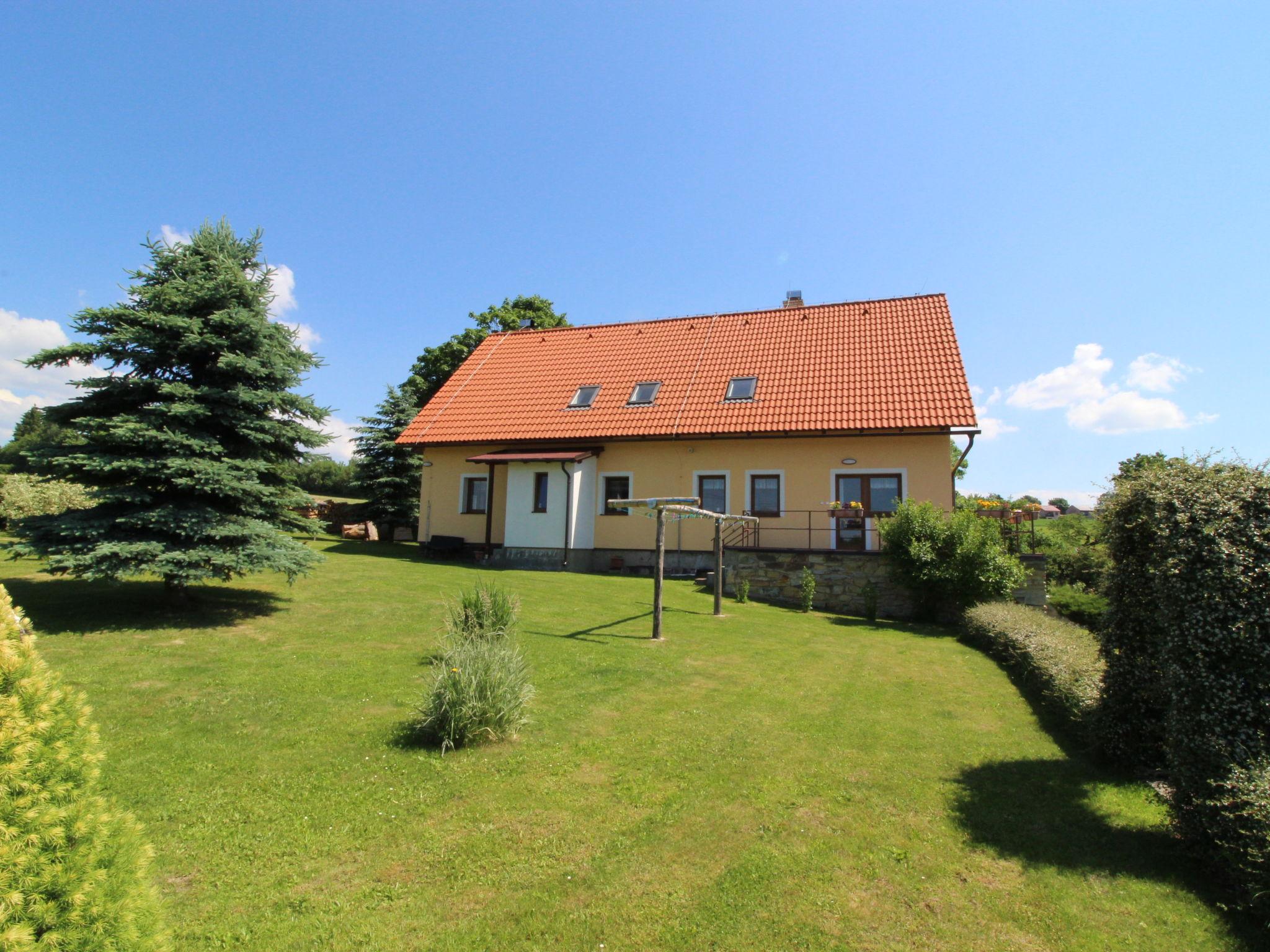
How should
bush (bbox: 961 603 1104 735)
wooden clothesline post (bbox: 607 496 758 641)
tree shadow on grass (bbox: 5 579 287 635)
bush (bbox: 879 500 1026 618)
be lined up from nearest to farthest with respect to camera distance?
bush (bbox: 961 603 1104 735) → tree shadow on grass (bbox: 5 579 287 635) → wooden clothesline post (bbox: 607 496 758 641) → bush (bbox: 879 500 1026 618)

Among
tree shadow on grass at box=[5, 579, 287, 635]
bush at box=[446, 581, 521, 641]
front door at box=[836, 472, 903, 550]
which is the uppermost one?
front door at box=[836, 472, 903, 550]

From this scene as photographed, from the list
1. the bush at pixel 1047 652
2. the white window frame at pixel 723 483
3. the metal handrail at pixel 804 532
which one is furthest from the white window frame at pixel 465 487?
the bush at pixel 1047 652

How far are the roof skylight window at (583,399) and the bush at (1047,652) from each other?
12.7 meters

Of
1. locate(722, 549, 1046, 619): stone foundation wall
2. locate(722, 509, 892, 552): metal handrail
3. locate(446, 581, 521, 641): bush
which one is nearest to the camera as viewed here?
locate(446, 581, 521, 641): bush

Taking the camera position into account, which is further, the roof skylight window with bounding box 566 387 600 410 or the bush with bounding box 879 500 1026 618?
the roof skylight window with bounding box 566 387 600 410

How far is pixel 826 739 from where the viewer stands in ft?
21.2

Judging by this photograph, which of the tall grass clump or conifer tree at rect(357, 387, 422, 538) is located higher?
conifer tree at rect(357, 387, 422, 538)

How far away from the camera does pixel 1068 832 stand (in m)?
4.82

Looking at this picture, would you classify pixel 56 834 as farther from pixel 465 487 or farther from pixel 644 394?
pixel 465 487

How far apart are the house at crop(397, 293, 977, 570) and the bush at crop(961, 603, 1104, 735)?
391cm

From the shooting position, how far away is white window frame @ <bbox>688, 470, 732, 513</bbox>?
1897cm

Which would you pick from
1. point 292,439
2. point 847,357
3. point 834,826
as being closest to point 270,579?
point 292,439

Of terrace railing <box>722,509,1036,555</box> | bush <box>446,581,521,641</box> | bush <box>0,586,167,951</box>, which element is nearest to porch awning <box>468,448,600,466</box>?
terrace railing <box>722,509,1036,555</box>

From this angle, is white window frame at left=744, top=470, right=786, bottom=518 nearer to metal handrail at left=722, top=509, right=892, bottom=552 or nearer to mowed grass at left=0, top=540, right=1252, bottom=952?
metal handrail at left=722, top=509, right=892, bottom=552
